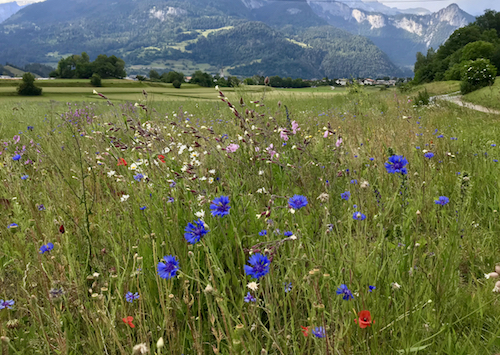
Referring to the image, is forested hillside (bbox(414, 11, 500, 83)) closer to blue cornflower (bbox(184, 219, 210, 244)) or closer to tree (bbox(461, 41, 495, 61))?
tree (bbox(461, 41, 495, 61))

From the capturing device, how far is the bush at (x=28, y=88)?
109 feet

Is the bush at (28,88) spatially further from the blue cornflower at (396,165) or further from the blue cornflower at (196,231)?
the blue cornflower at (396,165)

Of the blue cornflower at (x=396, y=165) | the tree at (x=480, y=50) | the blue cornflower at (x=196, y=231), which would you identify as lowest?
the blue cornflower at (x=196, y=231)

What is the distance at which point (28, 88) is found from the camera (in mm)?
33750

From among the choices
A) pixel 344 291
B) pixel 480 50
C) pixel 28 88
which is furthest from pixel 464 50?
pixel 28 88

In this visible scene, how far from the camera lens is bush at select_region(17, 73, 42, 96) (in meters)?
33.2

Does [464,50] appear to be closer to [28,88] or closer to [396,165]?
[396,165]

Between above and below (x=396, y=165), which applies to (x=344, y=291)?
below

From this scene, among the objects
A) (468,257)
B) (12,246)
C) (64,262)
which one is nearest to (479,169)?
(468,257)

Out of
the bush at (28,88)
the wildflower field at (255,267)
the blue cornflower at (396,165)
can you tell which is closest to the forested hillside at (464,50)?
the wildflower field at (255,267)

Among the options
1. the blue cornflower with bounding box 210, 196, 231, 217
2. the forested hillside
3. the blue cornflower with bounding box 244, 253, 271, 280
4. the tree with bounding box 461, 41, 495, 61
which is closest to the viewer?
the blue cornflower with bounding box 244, 253, 271, 280

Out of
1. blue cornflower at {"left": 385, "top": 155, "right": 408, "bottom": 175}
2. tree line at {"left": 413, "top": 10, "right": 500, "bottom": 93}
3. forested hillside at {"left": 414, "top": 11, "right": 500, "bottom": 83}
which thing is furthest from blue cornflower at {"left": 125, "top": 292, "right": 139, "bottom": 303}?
forested hillside at {"left": 414, "top": 11, "right": 500, "bottom": 83}

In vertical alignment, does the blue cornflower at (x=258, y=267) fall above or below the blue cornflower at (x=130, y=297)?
above

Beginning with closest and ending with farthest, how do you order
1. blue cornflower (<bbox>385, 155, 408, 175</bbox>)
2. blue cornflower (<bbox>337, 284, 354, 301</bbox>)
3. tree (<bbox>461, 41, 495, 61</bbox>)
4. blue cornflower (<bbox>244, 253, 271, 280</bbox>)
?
blue cornflower (<bbox>244, 253, 271, 280</bbox>)
blue cornflower (<bbox>337, 284, 354, 301</bbox>)
blue cornflower (<bbox>385, 155, 408, 175</bbox>)
tree (<bbox>461, 41, 495, 61</bbox>)
